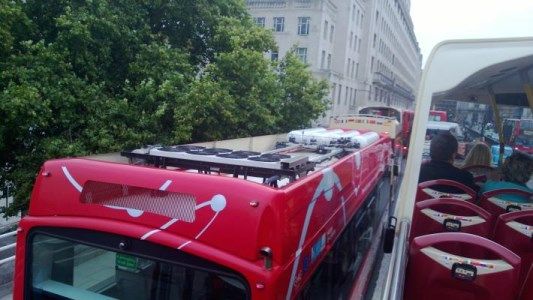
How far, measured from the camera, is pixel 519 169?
5.03 metres

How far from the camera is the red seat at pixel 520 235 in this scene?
3.46 metres

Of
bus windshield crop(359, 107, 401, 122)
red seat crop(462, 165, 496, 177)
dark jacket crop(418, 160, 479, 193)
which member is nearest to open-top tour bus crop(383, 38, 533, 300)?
dark jacket crop(418, 160, 479, 193)

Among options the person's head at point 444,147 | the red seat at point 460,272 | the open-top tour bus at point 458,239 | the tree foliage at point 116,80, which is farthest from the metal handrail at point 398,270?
the tree foliage at point 116,80

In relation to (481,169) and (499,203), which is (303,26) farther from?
(499,203)

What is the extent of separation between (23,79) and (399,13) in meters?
75.7

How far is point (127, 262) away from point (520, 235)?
312cm

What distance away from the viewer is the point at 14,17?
7684 mm

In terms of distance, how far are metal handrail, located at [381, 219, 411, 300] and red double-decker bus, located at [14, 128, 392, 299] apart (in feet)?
1.96

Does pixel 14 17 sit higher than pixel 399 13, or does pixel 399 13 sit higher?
pixel 399 13

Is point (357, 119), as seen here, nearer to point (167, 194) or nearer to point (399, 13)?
point (167, 194)

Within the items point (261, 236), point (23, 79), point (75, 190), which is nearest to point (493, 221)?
point (261, 236)

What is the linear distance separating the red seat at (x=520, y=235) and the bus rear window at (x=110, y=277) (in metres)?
2.46

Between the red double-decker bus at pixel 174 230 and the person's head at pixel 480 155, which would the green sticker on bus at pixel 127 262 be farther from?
the person's head at pixel 480 155

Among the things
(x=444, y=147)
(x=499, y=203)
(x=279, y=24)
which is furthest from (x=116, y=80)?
(x=279, y=24)
